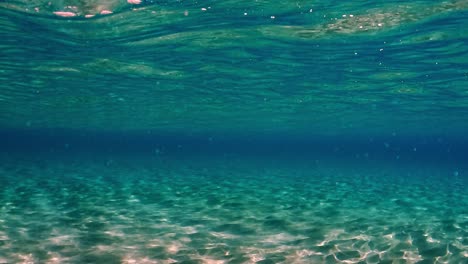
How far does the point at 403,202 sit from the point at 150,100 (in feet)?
72.6

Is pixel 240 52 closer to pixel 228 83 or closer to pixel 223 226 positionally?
pixel 228 83

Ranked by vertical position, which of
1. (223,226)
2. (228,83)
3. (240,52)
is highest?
(240,52)

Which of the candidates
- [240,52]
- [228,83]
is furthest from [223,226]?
[228,83]

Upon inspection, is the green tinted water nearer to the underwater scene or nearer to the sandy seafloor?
the underwater scene

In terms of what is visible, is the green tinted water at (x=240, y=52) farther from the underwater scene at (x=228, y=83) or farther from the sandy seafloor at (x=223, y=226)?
the sandy seafloor at (x=223, y=226)

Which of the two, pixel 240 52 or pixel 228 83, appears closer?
pixel 240 52

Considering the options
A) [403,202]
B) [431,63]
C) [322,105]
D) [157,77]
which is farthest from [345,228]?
[322,105]

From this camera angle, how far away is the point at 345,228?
1008 cm

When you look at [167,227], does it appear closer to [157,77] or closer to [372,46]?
[372,46]

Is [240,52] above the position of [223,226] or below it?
above

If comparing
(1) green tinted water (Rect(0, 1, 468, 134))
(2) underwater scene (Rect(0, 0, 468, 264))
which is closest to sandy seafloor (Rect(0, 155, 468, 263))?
(2) underwater scene (Rect(0, 0, 468, 264))

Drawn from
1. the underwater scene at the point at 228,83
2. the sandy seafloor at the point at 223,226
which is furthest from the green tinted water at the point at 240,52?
the sandy seafloor at the point at 223,226

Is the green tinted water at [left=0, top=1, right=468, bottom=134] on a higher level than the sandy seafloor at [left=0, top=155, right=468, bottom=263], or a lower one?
higher

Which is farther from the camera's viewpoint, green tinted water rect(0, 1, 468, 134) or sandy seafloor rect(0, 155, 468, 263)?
green tinted water rect(0, 1, 468, 134)
